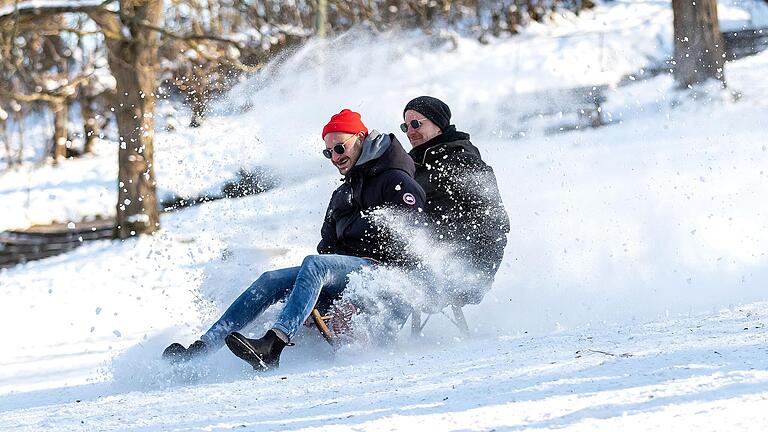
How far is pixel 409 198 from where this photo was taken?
5.50m

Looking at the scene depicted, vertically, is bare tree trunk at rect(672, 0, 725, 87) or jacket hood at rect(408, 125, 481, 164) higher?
bare tree trunk at rect(672, 0, 725, 87)

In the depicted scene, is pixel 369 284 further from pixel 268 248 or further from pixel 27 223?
pixel 27 223

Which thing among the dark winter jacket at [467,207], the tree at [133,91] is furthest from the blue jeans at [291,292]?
the tree at [133,91]

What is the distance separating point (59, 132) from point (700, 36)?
546 inches

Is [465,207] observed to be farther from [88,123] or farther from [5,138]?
[5,138]

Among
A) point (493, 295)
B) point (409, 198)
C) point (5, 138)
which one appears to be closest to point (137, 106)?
point (493, 295)

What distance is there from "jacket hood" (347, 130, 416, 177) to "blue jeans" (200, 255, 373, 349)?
476 mm

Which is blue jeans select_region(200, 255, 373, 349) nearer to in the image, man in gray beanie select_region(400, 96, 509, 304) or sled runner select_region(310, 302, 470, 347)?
sled runner select_region(310, 302, 470, 347)

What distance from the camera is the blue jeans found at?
5023 mm

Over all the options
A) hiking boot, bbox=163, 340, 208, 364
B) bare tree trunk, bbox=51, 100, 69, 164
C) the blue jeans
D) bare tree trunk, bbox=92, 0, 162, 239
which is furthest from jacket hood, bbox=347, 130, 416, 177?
bare tree trunk, bbox=51, 100, 69, 164

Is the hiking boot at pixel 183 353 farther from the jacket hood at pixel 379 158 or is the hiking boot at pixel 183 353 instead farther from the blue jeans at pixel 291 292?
the jacket hood at pixel 379 158

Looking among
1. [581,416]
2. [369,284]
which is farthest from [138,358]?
[581,416]

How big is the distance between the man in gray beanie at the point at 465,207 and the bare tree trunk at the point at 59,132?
16.8 m

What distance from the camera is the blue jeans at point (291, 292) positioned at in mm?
5023
